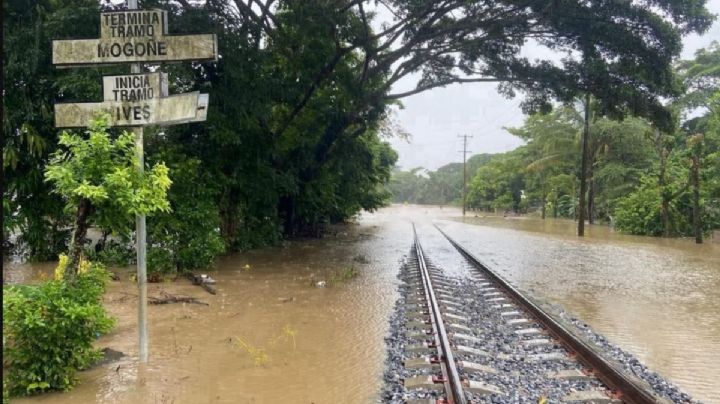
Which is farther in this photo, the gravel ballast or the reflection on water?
the reflection on water

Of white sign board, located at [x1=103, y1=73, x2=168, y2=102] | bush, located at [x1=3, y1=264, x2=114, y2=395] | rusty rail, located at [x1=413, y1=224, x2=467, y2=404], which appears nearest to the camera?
bush, located at [x1=3, y1=264, x2=114, y2=395]

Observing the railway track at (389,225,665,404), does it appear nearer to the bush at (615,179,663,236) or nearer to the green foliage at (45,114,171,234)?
the green foliage at (45,114,171,234)

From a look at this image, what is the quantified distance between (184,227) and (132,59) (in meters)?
7.48

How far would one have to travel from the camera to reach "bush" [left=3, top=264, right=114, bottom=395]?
458cm

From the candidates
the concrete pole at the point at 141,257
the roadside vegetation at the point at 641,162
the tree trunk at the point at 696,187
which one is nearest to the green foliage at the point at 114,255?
the concrete pole at the point at 141,257

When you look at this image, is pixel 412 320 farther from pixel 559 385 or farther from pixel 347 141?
pixel 347 141

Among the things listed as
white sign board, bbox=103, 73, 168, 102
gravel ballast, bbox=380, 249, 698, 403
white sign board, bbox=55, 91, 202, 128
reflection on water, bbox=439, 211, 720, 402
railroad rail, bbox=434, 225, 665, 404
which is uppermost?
white sign board, bbox=103, 73, 168, 102

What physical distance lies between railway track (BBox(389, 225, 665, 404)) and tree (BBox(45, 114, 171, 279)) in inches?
129

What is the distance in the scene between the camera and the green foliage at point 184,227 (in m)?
12.2

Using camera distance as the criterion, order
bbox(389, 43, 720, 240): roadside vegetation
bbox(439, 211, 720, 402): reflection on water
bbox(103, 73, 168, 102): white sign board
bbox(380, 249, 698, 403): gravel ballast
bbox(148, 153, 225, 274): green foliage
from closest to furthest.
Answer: bbox(380, 249, 698, 403): gravel ballast → bbox(103, 73, 168, 102): white sign board → bbox(439, 211, 720, 402): reflection on water → bbox(148, 153, 225, 274): green foliage → bbox(389, 43, 720, 240): roadside vegetation

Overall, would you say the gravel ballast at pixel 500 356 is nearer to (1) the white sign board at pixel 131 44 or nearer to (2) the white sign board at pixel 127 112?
(2) the white sign board at pixel 127 112

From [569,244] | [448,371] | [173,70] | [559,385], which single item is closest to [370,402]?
[448,371]

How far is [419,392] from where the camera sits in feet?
17.3

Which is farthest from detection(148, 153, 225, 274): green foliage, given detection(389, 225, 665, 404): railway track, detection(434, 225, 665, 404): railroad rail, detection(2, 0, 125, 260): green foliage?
detection(434, 225, 665, 404): railroad rail
